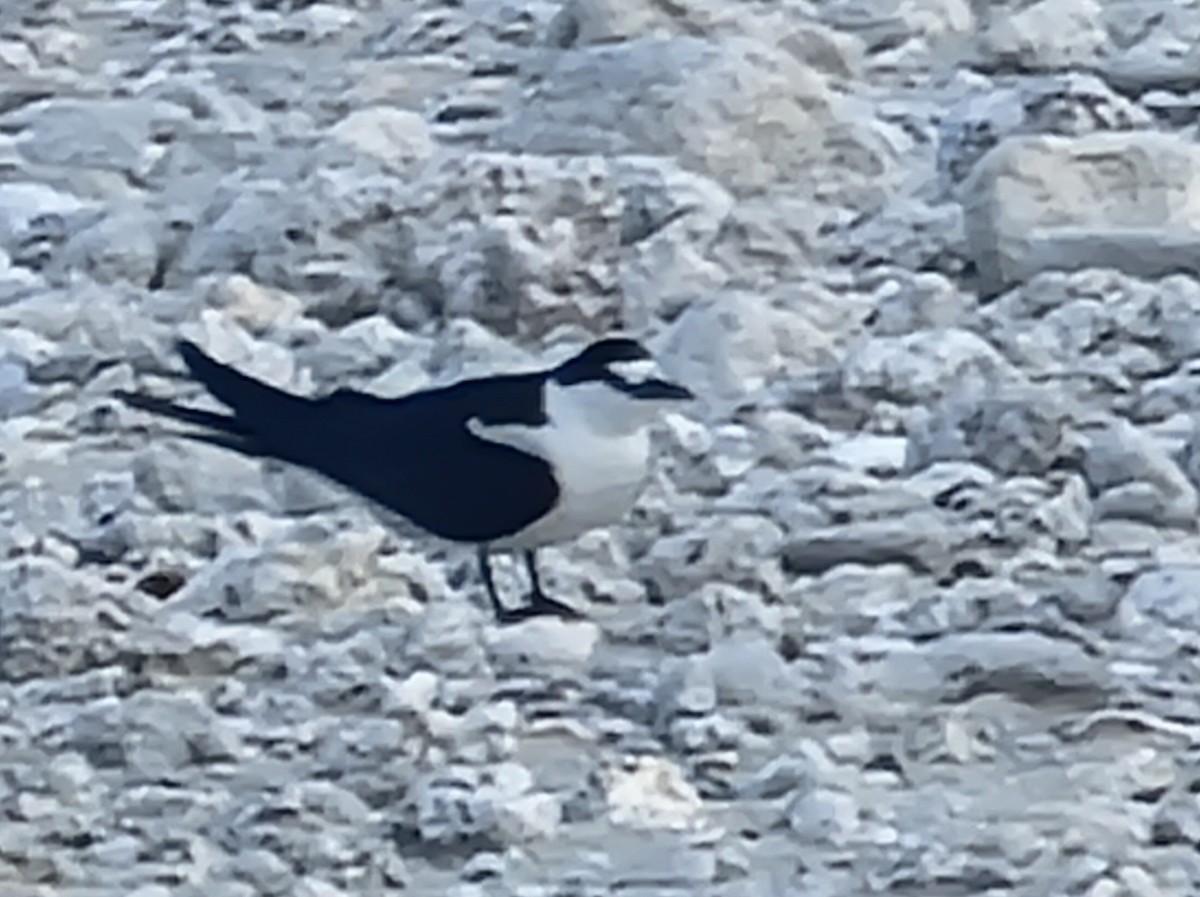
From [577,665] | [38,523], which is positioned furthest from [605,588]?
[38,523]

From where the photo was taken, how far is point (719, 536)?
5.30 feet

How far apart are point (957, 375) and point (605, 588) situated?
0.94 feet

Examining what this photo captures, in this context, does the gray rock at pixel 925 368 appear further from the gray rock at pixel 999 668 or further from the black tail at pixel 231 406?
the black tail at pixel 231 406

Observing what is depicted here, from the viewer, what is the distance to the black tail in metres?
1.64

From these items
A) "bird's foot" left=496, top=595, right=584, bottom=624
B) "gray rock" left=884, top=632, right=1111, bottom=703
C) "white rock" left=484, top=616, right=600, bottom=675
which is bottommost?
"gray rock" left=884, top=632, right=1111, bottom=703

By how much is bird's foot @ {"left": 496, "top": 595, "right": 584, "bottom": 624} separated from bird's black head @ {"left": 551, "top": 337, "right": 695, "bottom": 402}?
15cm

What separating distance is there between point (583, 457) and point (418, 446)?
11 cm

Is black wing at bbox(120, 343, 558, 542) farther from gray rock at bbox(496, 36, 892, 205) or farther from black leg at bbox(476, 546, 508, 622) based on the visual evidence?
gray rock at bbox(496, 36, 892, 205)

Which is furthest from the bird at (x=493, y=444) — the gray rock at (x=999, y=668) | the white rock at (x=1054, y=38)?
the white rock at (x=1054, y=38)

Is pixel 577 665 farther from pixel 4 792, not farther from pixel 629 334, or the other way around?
pixel 4 792

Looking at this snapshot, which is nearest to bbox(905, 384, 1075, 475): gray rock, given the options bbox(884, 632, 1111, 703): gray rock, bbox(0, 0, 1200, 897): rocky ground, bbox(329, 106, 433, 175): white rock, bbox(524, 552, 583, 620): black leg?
bbox(0, 0, 1200, 897): rocky ground

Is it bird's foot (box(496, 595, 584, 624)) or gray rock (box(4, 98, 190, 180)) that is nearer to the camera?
bird's foot (box(496, 595, 584, 624))

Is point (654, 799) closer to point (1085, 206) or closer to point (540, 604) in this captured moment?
point (540, 604)

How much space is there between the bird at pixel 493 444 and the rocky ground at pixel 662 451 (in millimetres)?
19
